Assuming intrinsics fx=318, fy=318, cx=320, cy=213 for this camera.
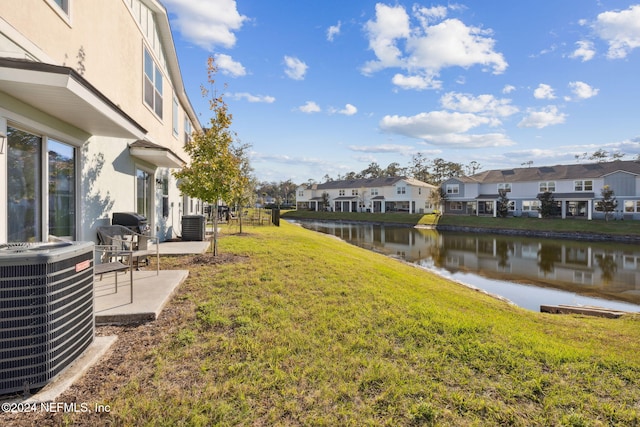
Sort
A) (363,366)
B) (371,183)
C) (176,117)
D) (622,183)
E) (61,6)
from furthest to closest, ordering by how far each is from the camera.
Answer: (371,183), (622,183), (176,117), (61,6), (363,366)

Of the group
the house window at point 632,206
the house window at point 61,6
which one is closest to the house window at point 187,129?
the house window at point 61,6

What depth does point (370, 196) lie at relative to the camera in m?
59.8

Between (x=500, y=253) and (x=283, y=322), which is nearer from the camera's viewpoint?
(x=283, y=322)

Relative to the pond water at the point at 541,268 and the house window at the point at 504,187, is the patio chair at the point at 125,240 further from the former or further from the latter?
the house window at the point at 504,187

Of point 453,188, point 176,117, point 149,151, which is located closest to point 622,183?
point 453,188

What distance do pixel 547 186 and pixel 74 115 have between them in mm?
50112

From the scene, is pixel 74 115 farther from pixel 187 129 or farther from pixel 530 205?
pixel 530 205

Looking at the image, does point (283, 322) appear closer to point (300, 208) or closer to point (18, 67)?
point (18, 67)

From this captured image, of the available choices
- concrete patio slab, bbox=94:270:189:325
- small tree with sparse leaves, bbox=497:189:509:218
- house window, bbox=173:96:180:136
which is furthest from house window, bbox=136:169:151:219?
small tree with sparse leaves, bbox=497:189:509:218

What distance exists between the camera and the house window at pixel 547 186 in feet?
136

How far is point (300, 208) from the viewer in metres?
71.6

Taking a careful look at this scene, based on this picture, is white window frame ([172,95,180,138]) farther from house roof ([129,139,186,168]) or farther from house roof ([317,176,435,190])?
house roof ([317,176,435,190])

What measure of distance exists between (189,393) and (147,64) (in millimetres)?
10798

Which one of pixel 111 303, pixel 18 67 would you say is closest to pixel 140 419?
pixel 111 303
